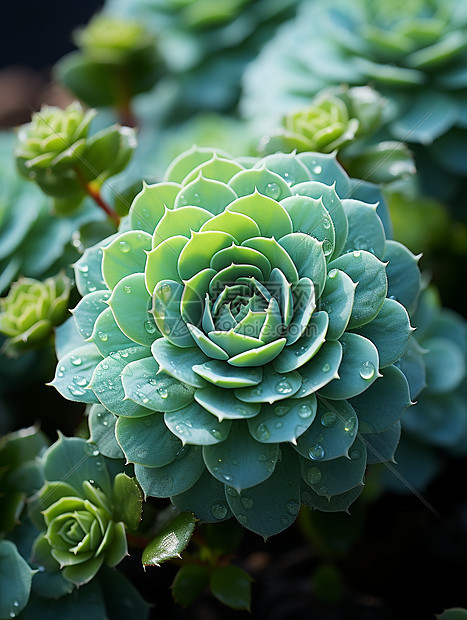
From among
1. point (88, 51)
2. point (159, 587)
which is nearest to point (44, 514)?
point (159, 587)

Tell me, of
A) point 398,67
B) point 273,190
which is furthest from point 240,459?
point 398,67

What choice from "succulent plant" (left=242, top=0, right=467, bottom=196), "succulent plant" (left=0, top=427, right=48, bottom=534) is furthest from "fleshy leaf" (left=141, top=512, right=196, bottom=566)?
"succulent plant" (left=242, top=0, right=467, bottom=196)

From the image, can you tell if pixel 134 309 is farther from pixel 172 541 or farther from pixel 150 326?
pixel 172 541

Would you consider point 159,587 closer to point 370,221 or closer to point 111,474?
point 111,474

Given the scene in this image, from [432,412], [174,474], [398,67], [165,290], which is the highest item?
[165,290]

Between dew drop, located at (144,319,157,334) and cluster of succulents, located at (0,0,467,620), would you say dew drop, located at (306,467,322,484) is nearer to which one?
cluster of succulents, located at (0,0,467,620)

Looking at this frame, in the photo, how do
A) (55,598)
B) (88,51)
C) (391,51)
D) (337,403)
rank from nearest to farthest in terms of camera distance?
1. (337,403)
2. (55,598)
3. (391,51)
4. (88,51)
